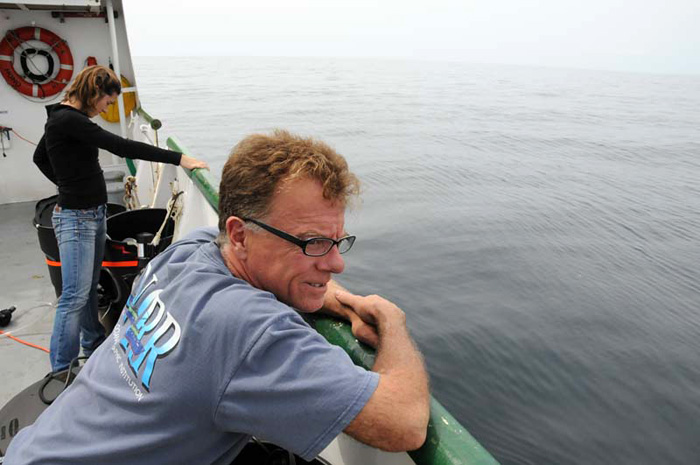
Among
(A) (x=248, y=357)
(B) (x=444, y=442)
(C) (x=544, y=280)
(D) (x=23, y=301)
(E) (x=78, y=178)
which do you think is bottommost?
(C) (x=544, y=280)

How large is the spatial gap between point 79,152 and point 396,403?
229 cm

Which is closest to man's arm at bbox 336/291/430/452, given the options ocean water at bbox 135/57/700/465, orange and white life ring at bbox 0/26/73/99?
ocean water at bbox 135/57/700/465

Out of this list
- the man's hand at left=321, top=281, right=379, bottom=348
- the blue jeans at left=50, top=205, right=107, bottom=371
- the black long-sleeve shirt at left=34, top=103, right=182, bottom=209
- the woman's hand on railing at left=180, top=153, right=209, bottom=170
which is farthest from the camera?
the woman's hand on railing at left=180, top=153, right=209, bottom=170

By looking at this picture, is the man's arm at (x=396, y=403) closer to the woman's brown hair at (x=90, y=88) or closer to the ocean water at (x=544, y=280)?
the woman's brown hair at (x=90, y=88)

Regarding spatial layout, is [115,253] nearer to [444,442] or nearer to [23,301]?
[23,301]

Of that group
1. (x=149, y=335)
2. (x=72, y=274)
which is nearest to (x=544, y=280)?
(x=72, y=274)

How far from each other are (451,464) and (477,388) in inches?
156

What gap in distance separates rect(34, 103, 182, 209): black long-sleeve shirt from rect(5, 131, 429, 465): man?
4.72 feet

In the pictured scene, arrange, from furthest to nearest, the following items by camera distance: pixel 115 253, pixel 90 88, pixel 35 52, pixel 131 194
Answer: pixel 35 52 → pixel 131 194 → pixel 115 253 → pixel 90 88

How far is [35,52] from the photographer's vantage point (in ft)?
17.1

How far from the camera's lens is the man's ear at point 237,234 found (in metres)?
1.19

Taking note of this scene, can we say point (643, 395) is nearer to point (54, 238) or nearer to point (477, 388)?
point (477, 388)

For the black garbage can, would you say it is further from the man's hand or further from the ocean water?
the ocean water

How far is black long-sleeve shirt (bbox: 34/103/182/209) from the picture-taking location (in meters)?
2.40
